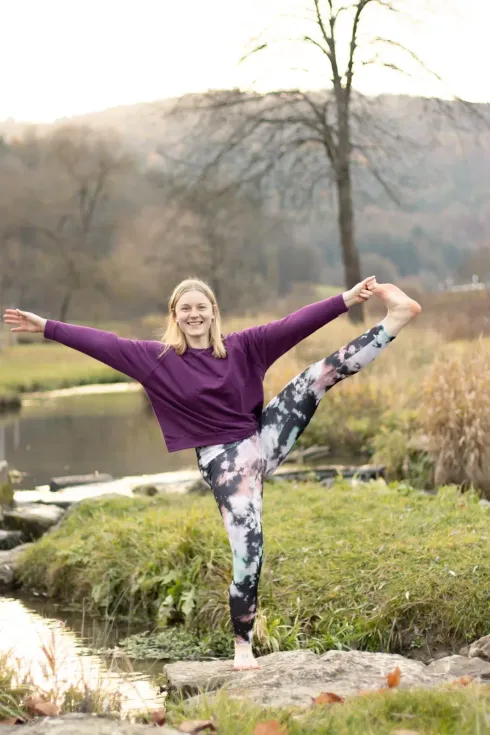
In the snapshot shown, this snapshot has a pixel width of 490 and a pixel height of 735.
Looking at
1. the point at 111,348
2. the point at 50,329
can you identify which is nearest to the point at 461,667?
the point at 111,348

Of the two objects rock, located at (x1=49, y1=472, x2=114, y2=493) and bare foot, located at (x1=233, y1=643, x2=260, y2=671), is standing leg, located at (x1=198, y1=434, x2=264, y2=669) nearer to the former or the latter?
bare foot, located at (x1=233, y1=643, x2=260, y2=671)

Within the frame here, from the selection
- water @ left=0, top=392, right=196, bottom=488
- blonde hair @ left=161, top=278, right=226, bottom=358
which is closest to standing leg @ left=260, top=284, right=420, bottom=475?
blonde hair @ left=161, top=278, right=226, bottom=358

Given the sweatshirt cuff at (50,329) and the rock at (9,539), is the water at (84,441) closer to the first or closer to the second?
the rock at (9,539)

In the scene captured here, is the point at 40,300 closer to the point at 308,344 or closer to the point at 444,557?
the point at 308,344

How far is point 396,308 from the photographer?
4867mm

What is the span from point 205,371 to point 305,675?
1450mm

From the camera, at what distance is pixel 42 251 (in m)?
Answer: 52.7

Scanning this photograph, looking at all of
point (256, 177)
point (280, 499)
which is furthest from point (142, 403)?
point (280, 499)

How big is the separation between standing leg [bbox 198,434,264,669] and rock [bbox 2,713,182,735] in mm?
1458

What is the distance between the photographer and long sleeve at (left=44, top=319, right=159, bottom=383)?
4.89 meters

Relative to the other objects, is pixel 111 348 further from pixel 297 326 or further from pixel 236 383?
pixel 297 326

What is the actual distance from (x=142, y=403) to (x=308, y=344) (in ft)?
23.9

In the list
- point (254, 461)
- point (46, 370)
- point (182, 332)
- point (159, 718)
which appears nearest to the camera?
point (159, 718)

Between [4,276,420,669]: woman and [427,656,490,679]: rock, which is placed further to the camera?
[4,276,420,669]: woman
